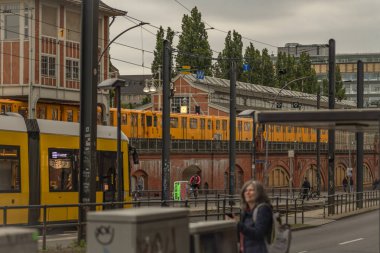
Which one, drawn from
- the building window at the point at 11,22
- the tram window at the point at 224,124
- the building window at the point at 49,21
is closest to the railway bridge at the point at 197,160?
the tram window at the point at 224,124

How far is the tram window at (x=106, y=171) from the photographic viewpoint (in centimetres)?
2903

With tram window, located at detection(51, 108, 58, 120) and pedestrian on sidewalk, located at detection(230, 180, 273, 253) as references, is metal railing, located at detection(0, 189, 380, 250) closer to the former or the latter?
pedestrian on sidewalk, located at detection(230, 180, 273, 253)

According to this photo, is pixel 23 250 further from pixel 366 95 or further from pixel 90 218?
pixel 366 95

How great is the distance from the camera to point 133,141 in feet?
224

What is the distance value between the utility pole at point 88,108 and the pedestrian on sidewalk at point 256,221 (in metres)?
11.5

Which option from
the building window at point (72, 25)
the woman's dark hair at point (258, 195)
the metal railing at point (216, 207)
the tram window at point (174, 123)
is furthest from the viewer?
the tram window at point (174, 123)

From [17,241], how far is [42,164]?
61.3ft

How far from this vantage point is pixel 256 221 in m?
8.88

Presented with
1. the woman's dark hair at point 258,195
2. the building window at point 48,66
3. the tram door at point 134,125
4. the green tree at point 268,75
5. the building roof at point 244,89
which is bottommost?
the woman's dark hair at point 258,195

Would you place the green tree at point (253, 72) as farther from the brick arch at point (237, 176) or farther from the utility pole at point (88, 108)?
the utility pole at point (88, 108)

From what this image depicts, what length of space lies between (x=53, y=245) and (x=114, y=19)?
42.7 m

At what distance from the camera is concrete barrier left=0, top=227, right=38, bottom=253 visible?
757 cm

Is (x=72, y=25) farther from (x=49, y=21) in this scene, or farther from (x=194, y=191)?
(x=194, y=191)

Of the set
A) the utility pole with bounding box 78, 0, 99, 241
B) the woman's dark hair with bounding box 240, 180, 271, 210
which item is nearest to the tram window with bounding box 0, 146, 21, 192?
the utility pole with bounding box 78, 0, 99, 241
